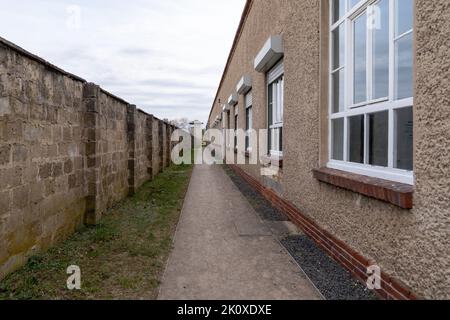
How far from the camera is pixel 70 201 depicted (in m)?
4.87

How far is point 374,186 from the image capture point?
3.00 m

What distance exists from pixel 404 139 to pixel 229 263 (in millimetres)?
2128

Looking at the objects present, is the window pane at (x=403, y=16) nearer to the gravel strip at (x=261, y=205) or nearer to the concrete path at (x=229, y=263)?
the concrete path at (x=229, y=263)

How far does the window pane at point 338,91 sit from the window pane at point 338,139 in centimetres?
15

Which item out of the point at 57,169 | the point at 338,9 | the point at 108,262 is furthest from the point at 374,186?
the point at 57,169

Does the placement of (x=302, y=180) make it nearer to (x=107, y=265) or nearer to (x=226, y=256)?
(x=226, y=256)

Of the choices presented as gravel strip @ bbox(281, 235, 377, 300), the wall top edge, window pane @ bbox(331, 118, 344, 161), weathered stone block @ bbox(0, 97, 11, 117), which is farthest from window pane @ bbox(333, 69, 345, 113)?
weathered stone block @ bbox(0, 97, 11, 117)

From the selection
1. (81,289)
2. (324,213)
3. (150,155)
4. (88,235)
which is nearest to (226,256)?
(324,213)

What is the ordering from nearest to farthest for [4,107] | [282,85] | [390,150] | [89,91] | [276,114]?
[390,150], [4,107], [89,91], [282,85], [276,114]

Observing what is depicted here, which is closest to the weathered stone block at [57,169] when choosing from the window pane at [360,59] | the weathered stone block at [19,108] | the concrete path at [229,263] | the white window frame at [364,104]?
the weathered stone block at [19,108]

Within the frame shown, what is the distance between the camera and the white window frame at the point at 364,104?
118 inches

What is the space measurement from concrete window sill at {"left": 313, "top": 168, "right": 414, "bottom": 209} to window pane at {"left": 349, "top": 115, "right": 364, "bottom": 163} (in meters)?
0.20

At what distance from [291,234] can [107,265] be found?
98.9 inches

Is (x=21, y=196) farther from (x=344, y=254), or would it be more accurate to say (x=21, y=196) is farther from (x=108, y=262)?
(x=344, y=254)
